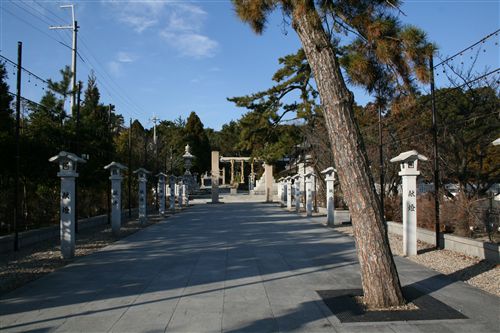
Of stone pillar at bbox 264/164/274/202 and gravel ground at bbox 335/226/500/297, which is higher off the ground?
stone pillar at bbox 264/164/274/202

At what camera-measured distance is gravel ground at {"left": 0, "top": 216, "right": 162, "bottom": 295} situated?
7.69 meters

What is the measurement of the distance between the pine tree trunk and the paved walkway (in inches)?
27.0

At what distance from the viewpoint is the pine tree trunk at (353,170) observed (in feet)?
18.5

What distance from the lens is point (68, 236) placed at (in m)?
9.58

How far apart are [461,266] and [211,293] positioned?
5005mm

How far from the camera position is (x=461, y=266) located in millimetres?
8461

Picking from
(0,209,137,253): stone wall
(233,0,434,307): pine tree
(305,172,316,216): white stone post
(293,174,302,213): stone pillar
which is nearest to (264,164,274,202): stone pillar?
(293,174,302,213): stone pillar

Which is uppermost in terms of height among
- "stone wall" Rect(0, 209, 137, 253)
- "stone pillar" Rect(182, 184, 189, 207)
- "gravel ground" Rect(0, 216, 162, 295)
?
"stone pillar" Rect(182, 184, 189, 207)

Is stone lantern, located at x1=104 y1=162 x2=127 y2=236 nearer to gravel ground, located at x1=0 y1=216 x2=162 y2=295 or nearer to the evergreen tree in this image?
gravel ground, located at x1=0 y1=216 x2=162 y2=295

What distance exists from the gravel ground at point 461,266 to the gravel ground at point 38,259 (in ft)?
24.1

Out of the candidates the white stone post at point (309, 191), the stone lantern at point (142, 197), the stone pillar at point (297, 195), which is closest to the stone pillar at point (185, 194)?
the stone pillar at point (297, 195)

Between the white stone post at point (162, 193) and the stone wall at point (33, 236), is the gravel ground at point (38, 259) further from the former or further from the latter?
the white stone post at point (162, 193)

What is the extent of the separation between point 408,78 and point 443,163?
337 inches

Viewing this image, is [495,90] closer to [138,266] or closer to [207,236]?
[207,236]
